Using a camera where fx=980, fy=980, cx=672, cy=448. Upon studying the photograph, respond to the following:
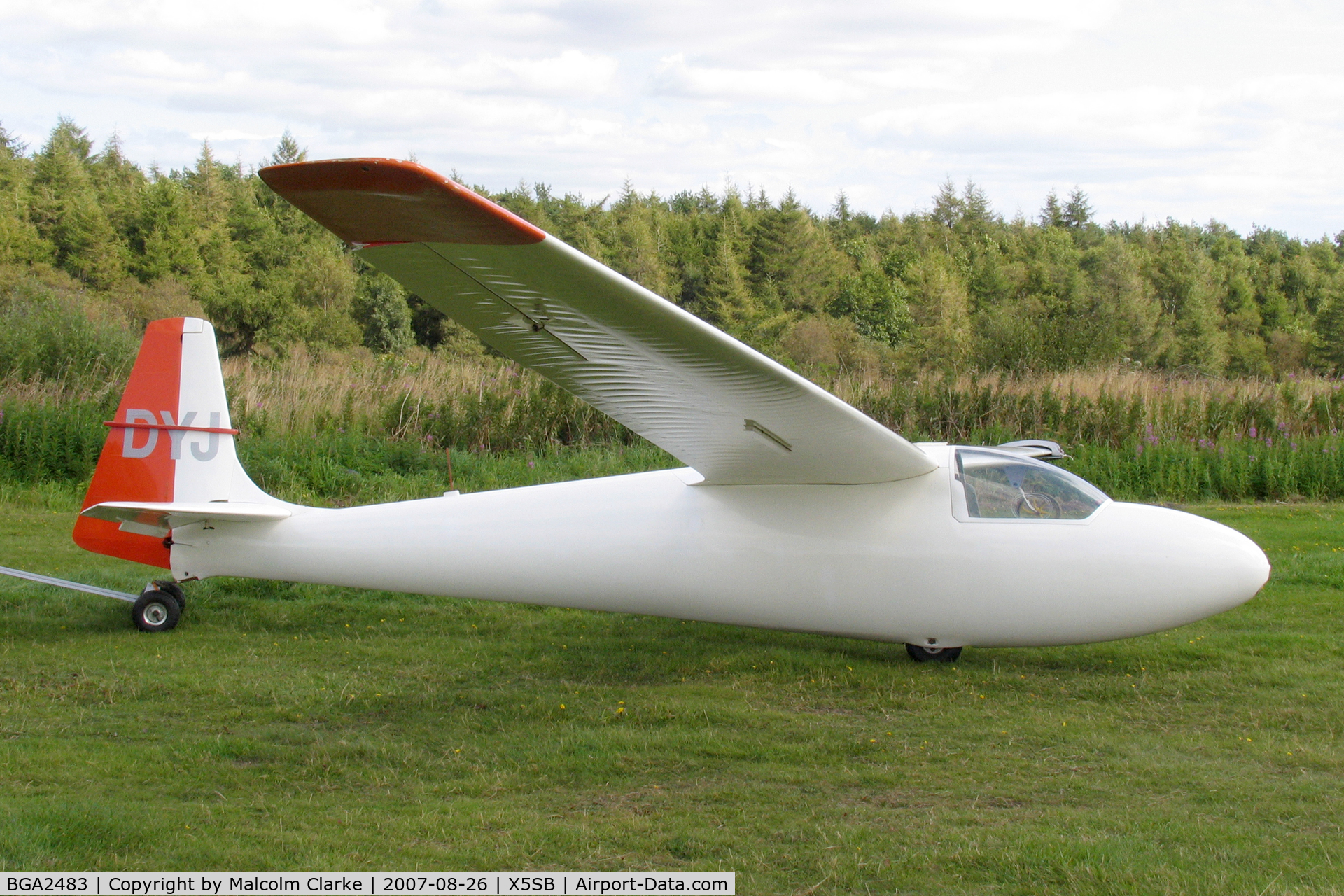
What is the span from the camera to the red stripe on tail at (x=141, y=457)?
21.4 feet

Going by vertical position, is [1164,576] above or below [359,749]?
above

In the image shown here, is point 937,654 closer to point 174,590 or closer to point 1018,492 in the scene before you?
point 1018,492

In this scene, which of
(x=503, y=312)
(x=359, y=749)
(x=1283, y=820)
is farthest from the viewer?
(x=359, y=749)

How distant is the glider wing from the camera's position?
336cm

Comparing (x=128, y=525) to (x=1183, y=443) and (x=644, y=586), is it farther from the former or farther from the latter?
(x=1183, y=443)

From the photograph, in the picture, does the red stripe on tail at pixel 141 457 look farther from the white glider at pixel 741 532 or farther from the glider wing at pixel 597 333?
the glider wing at pixel 597 333

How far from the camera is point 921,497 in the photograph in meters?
5.68

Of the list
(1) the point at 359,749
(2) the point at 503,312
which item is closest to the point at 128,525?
(1) the point at 359,749

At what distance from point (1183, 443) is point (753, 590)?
9.37 meters

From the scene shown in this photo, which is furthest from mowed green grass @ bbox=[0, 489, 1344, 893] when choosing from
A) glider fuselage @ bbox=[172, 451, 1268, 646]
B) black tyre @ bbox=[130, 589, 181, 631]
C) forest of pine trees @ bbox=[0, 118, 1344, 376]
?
forest of pine trees @ bbox=[0, 118, 1344, 376]

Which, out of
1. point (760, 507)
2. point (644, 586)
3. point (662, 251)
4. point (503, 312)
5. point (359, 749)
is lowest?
point (359, 749)
